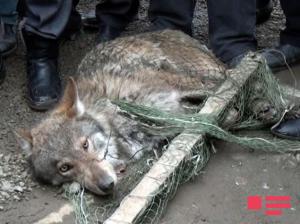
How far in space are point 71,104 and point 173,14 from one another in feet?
4.73

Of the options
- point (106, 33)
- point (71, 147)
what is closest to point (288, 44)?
point (106, 33)

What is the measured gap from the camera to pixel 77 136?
3.89m

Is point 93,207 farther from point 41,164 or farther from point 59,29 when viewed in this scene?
point 59,29

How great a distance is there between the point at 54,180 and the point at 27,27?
1449 mm

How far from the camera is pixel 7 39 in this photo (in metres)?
5.42

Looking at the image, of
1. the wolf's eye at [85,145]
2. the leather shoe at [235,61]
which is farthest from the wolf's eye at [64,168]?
the leather shoe at [235,61]

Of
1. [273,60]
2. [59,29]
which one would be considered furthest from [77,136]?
[273,60]

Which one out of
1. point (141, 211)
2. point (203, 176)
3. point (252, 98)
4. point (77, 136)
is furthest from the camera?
point (252, 98)

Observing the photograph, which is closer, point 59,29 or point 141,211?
point 141,211

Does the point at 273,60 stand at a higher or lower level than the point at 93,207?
higher

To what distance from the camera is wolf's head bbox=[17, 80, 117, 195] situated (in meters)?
3.73

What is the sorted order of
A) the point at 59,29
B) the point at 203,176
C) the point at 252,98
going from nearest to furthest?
the point at 203,176, the point at 252,98, the point at 59,29

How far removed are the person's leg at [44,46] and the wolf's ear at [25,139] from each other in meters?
0.78

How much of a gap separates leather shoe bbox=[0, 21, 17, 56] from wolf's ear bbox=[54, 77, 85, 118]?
61.5 inches
